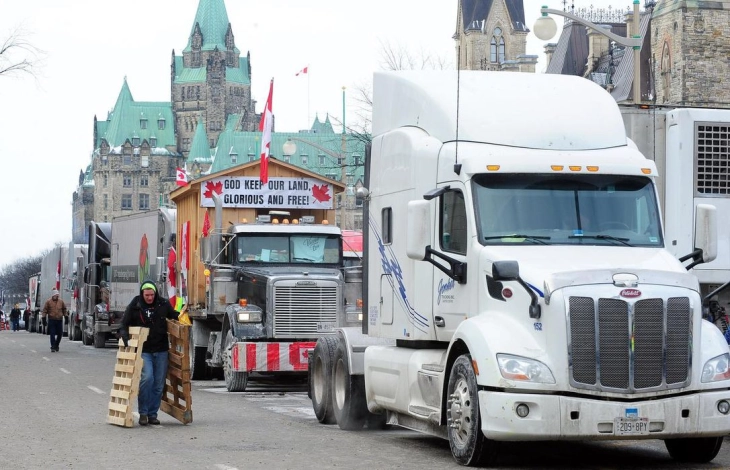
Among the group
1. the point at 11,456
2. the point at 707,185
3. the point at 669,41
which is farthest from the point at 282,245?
the point at 669,41

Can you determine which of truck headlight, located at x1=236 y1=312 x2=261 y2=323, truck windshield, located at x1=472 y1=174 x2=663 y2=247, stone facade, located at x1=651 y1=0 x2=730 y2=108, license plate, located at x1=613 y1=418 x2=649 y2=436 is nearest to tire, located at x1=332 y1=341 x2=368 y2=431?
truck windshield, located at x1=472 y1=174 x2=663 y2=247

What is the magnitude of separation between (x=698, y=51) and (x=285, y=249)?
52760 mm

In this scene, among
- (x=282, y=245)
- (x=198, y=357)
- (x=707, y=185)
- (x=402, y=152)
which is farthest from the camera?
(x=198, y=357)

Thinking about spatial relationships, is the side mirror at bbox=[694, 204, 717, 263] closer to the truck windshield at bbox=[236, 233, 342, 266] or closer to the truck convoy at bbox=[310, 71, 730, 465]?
the truck convoy at bbox=[310, 71, 730, 465]

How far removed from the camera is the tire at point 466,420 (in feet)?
39.5

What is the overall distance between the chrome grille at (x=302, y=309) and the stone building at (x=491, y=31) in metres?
126

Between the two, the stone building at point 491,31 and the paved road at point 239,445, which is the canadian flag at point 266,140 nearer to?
the paved road at point 239,445

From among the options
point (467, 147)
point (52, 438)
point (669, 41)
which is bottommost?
point (52, 438)

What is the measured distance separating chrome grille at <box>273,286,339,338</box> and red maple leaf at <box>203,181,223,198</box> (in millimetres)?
3691

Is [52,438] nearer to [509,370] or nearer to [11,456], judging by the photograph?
[11,456]

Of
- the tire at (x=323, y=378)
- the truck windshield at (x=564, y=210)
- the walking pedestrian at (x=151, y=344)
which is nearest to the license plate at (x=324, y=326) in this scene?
the tire at (x=323, y=378)

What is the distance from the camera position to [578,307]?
38.1 ft

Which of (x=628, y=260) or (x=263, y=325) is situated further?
(x=263, y=325)

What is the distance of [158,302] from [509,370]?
664cm
